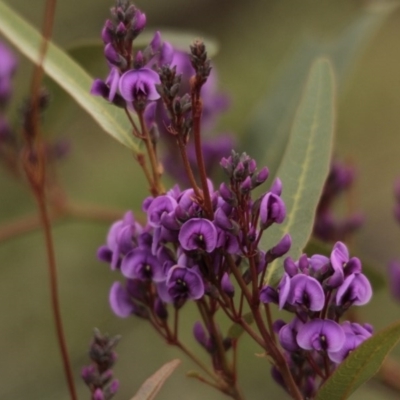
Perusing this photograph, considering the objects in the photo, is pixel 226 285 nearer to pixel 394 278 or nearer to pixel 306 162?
pixel 306 162

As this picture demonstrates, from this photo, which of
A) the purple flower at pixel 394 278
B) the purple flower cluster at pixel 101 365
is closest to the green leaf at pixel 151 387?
the purple flower cluster at pixel 101 365

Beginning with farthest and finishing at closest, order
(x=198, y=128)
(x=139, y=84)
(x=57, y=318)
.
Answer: (x=57, y=318), (x=139, y=84), (x=198, y=128)

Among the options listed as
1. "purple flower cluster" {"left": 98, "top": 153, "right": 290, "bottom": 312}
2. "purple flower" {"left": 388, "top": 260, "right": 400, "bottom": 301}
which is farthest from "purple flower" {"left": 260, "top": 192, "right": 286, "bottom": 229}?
"purple flower" {"left": 388, "top": 260, "right": 400, "bottom": 301}

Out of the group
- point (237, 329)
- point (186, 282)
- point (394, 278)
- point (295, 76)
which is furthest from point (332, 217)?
point (186, 282)

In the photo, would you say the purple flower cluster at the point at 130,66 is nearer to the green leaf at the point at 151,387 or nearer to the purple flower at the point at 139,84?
the purple flower at the point at 139,84

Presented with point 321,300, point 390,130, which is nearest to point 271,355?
point 321,300

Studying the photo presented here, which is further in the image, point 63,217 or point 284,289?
point 63,217
